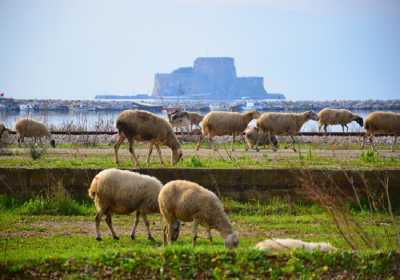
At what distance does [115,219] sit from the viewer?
16.4m

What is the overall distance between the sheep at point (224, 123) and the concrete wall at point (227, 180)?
9.76 meters

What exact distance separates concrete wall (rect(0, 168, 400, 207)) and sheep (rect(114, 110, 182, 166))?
3080 millimetres

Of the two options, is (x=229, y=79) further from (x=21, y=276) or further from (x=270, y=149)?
(x=21, y=276)

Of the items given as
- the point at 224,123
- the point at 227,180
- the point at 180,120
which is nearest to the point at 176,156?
the point at 227,180

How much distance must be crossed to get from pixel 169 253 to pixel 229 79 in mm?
188683

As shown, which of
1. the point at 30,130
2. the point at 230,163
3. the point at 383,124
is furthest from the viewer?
the point at 30,130

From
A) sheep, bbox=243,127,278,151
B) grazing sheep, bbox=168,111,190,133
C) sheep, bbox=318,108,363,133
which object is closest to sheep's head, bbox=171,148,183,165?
sheep, bbox=243,127,278,151

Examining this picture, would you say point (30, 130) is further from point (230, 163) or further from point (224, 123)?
point (230, 163)

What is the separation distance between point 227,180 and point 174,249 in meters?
6.88

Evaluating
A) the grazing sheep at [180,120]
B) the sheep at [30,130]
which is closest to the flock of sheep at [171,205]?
→ the sheep at [30,130]

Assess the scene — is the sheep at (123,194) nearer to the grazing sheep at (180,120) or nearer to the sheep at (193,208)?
the sheep at (193,208)

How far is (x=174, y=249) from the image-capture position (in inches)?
448

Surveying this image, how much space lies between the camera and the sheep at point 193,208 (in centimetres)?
1316

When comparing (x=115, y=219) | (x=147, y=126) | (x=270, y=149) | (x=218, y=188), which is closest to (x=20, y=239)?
(x=115, y=219)
